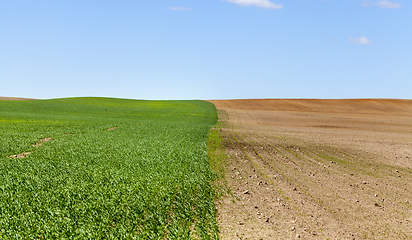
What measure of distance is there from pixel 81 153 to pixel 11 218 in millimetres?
10645

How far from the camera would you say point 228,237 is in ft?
28.3

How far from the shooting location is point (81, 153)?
64.2ft

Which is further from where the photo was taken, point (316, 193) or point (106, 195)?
point (316, 193)

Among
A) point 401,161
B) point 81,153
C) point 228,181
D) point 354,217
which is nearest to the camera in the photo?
point 354,217

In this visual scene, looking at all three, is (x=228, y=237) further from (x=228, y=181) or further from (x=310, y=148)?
(x=310, y=148)

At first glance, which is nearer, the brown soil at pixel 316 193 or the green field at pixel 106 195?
the green field at pixel 106 195

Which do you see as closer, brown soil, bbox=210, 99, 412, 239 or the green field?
the green field

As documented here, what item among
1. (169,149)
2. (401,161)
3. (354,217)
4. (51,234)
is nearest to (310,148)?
(401,161)

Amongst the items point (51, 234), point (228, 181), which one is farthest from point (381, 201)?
point (51, 234)

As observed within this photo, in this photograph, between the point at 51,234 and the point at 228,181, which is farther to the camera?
the point at 228,181

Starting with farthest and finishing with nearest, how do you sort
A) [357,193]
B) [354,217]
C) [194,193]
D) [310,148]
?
[310,148]
[357,193]
[194,193]
[354,217]

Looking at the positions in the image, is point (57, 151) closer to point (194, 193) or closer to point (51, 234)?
point (194, 193)

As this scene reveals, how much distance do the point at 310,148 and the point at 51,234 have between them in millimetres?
19566

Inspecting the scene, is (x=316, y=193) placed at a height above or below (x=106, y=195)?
below
